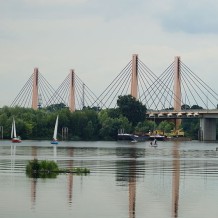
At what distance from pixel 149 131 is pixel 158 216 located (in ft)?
537

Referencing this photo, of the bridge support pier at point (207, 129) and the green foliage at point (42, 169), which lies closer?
the green foliage at point (42, 169)

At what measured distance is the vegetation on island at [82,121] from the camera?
165 metres

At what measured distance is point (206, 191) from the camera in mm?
41344

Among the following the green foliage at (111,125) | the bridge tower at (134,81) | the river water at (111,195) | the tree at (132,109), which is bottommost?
the river water at (111,195)

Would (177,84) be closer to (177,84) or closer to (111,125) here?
(177,84)

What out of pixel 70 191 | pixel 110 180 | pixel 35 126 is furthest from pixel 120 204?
pixel 35 126

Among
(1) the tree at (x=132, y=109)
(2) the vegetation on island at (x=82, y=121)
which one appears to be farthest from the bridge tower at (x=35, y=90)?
(1) the tree at (x=132, y=109)

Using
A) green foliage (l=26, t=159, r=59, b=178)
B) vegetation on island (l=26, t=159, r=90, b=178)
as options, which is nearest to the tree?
vegetation on island (l=26, t=159, r=90, b=178)

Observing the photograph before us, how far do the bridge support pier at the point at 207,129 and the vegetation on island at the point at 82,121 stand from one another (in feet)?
39.2

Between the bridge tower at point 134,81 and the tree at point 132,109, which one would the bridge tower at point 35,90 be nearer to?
the tree at point 132,109

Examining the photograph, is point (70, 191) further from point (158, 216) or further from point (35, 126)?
point (35, 126)

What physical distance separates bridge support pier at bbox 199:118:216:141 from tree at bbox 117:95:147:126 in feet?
41.2

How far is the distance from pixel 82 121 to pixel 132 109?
1634 cm

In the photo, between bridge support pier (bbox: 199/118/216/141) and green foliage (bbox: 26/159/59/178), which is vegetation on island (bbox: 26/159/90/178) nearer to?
green foliage (bbox: 26/159/59/178)
